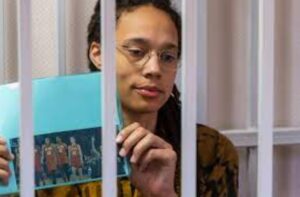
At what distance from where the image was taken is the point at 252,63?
1.25 metres

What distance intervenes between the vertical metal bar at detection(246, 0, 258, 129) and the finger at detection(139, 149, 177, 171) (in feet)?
1.93

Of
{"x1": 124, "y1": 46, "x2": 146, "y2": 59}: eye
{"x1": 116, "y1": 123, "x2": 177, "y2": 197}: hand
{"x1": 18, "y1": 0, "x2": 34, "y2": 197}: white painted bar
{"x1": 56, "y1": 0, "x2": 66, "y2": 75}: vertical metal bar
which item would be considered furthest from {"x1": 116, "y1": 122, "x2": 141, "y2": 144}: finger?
{"x1": 56, "y1": 0, "x2": 66, "y2": 75}: vertical metal bar

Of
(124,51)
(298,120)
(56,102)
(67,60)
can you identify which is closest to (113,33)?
(56,102)

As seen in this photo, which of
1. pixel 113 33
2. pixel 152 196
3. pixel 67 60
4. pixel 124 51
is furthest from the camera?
pixel 67 60

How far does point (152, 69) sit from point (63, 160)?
22cm

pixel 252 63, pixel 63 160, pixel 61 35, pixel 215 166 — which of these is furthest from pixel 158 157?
pixel 252 63

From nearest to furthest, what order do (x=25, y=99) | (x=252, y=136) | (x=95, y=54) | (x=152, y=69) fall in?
(x=25, y=99)
(x=152, y=69)
(x=95, y=54)
(x=252, y=136)

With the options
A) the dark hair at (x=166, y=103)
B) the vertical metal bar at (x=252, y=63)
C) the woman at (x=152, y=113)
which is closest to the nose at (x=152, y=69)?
the woman at (x=152, y=113)

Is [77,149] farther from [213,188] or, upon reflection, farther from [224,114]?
[224,114]

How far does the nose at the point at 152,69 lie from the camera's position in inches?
32.7

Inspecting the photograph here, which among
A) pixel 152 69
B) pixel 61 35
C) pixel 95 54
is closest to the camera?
pixel 152 69

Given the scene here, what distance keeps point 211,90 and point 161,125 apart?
0.30m

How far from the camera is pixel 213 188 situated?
38.8 inches

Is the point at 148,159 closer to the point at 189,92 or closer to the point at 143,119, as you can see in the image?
the point at 189,92
